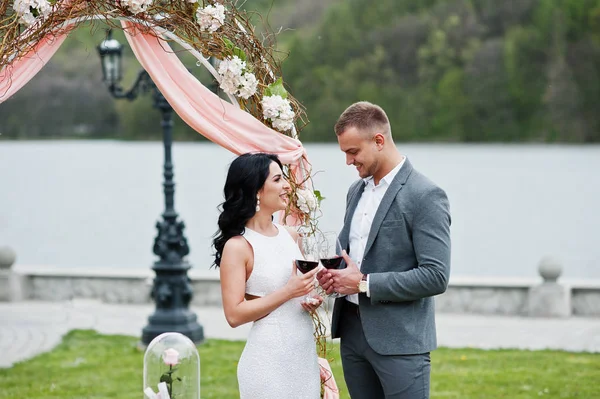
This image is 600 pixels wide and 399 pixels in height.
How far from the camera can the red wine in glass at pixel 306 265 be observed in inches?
159

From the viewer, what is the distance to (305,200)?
4988 millimetres

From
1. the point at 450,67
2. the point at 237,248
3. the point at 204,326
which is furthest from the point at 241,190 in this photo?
the point at 450,67

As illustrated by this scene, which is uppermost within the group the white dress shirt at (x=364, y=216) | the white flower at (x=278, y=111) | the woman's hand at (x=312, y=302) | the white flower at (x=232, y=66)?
the white flower at (x=232, y=66)

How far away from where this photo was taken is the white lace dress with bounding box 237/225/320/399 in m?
4.18

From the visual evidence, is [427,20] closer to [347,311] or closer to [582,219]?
[582,219]

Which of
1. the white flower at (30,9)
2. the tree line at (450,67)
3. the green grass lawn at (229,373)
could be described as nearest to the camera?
the white flower at (30,9)

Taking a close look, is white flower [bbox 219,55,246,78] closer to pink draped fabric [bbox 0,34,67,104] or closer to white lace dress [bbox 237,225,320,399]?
pink draped fabric [bbox 0,34,67,104]

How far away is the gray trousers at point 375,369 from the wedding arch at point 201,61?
0.85 meters

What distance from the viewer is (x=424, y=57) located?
44781 millimetres

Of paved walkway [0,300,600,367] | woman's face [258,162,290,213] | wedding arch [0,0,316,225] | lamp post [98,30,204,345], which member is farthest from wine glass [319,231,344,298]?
paved walkway [0,300,600,367]

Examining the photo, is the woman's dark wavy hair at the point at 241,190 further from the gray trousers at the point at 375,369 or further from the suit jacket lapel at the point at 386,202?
the gray trousers at the point at 375,369

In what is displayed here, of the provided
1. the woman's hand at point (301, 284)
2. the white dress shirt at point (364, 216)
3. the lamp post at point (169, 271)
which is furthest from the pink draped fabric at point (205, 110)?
the lamp post at point (169, 271)

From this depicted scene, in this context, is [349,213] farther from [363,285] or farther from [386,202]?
[363,285]

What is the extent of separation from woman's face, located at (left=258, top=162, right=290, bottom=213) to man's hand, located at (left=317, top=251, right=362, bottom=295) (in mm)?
379
